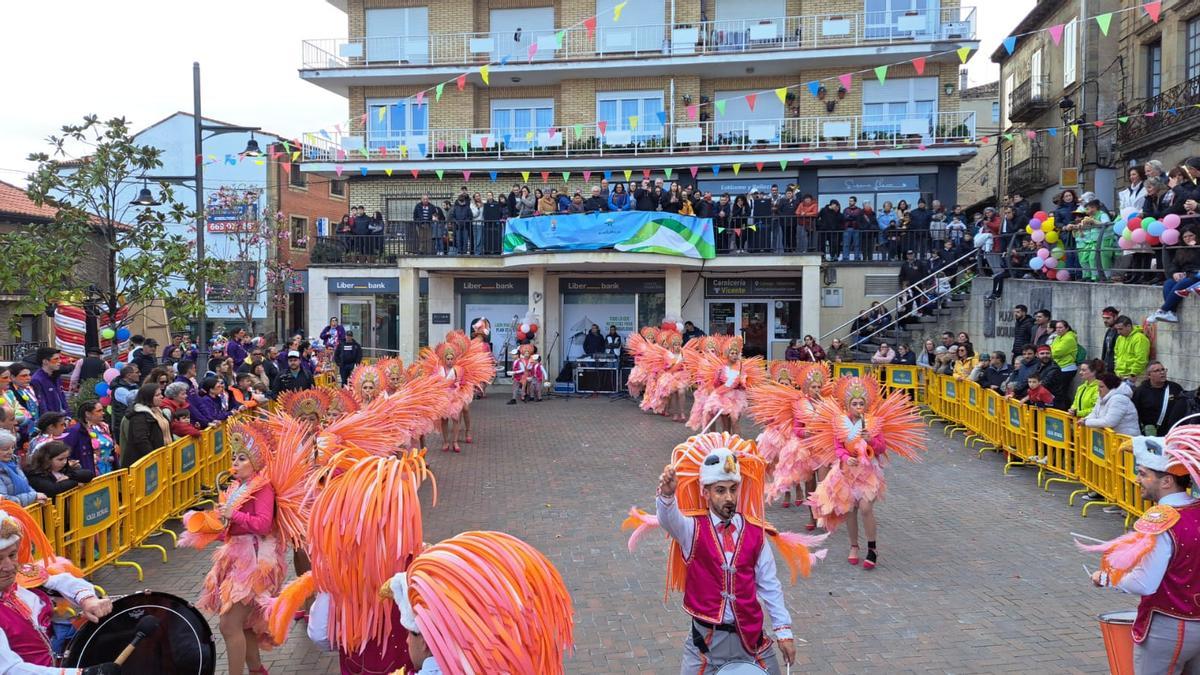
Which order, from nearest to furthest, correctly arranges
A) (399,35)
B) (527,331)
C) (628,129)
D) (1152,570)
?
1. (1152,570)
2. (527,331)
3. (628,129)
4. (399,35)

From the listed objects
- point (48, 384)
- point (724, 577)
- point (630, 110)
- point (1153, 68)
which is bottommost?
point (724, 577)

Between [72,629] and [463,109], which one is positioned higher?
[463,109]

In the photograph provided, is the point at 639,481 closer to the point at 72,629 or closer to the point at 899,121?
the point at 72,629

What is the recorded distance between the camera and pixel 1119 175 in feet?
80.7

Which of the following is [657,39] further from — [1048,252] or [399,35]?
[1048,252]

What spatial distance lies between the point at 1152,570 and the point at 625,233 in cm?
1825

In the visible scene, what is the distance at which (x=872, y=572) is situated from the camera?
A: 759 centimetres

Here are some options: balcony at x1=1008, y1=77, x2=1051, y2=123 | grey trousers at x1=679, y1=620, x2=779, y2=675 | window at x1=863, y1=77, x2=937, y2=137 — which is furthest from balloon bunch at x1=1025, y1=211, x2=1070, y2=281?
balcony at x1=1008, y1=77, x2=1051, y2=123

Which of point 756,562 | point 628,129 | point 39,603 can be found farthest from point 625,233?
point 39,603

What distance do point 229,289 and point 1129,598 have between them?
2826cm

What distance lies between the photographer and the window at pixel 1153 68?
22.9 metres

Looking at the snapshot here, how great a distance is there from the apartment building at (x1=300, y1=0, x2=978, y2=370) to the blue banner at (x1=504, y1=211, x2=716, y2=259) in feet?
1.22

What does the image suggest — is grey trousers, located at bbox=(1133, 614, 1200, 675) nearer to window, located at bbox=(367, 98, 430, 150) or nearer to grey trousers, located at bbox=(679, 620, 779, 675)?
grey trousers, located at bbox=(679, 620, 779, 675)

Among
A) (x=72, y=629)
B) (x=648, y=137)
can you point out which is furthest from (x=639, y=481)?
(x=648, y=137)
